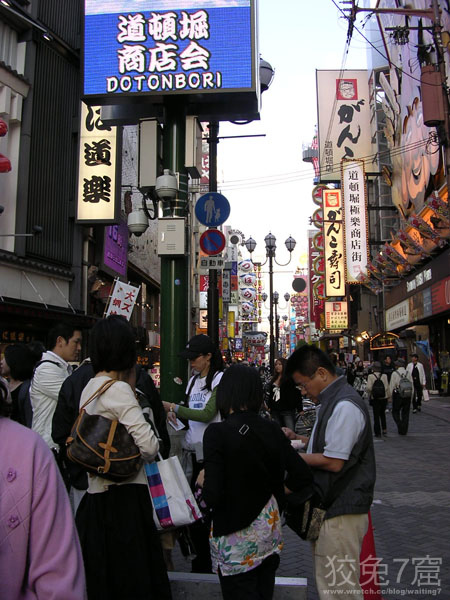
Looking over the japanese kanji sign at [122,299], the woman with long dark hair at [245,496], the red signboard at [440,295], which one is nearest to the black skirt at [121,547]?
the woman with long dark hair at [245,496]

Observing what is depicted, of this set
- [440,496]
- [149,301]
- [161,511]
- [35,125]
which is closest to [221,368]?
[161,511]

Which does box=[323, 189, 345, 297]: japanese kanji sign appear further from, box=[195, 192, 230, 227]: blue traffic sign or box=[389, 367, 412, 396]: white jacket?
box=[195, 192, 230, 227]: blue traffic sign

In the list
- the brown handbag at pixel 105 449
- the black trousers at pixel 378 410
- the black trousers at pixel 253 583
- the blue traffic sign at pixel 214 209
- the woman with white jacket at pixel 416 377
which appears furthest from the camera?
the woman with white jacket at pixel 416 377

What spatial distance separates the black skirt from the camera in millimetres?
3021

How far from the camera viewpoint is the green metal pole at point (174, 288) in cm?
786

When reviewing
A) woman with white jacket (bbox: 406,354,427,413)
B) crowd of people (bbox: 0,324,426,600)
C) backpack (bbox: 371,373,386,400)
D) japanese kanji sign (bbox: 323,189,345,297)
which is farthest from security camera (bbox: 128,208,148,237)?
japanese kanji sign (bbox: 323,189,345,297)

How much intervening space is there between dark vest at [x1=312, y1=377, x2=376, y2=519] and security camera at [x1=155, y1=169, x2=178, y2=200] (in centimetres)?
529

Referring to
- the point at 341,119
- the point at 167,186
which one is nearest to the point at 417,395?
the point at 167,186

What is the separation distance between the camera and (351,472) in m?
3.37

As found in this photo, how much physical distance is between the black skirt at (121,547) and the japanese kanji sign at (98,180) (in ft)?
50.6

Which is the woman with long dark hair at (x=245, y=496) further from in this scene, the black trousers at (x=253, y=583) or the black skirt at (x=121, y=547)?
the black skirt at (x=121, y=547)

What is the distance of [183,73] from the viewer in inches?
347

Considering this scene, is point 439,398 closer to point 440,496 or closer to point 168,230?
point 440,496

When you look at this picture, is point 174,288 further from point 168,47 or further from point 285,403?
point 168,47
